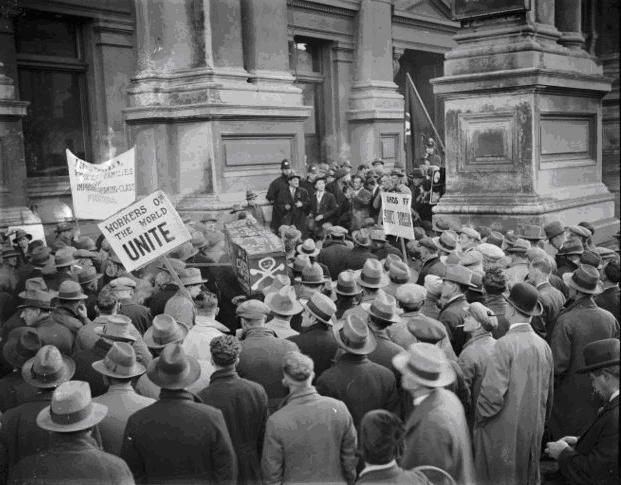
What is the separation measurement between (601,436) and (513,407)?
3.51 ft

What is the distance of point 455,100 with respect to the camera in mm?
10516

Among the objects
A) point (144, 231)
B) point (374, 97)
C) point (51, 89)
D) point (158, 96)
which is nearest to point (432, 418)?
point (144, 231)

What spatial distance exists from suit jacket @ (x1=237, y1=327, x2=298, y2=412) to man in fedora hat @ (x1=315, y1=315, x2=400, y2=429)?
0.49 metres

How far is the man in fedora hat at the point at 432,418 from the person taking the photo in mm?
4023

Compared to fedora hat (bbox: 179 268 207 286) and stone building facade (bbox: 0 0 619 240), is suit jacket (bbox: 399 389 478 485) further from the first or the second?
stone building facade (bbox: 0 0 619 240)

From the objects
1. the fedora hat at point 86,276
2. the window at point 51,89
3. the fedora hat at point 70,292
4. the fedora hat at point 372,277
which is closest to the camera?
the fedora hat at point 70,292

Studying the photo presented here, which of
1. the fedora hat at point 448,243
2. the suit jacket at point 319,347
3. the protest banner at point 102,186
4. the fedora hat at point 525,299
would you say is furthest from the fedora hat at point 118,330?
the protest banner at point 102,186

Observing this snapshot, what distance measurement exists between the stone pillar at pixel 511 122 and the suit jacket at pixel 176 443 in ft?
22.4

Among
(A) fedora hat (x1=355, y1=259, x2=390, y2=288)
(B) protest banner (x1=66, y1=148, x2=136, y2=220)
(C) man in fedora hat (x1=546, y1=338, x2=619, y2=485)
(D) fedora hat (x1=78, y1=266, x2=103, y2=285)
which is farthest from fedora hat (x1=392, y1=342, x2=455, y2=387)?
(B) protest banner (x1=66, y1=148, x2=136, y2=220)

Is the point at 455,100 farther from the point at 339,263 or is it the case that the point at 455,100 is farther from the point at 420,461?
the point at 420,461

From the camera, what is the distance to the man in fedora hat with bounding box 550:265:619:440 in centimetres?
566

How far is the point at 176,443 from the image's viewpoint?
3932 millimetres

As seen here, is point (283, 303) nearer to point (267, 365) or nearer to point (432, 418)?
point (267, 365)

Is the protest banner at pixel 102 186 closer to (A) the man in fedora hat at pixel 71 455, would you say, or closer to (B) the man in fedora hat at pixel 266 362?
(B) the man in fedora hat at pixel 266 362
